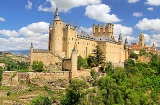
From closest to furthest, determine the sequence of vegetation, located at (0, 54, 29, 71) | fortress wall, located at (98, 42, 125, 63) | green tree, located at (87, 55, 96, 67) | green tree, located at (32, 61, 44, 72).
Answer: green tree, located at (32, 61, 44, 72), green tree, located at (87, 55, 96, 67), vegetation, located at (0, 54, 29, 71), fortress wall, located at (98, 42, 125, 63)

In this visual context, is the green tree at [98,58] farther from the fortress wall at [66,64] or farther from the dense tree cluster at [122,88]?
the fortress wall at [66,64]

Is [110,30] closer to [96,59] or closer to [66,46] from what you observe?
[96,59]

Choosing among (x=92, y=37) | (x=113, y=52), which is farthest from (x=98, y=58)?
(x=113, y=52)

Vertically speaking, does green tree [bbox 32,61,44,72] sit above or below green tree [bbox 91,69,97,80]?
above

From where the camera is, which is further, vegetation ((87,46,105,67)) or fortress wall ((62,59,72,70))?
vegetation ((87,46,105,67))

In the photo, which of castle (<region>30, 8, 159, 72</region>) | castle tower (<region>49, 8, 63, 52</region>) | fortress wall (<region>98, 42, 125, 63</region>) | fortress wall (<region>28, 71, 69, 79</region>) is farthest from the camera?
fortress wall (<region>98, 42, 125, 63</region>)

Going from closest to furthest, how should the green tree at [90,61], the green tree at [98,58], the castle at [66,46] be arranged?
1. the castle at [66,46]
2. the green tree at [90,61]
3. the green tree at [98,58]

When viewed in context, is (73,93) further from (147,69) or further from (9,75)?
(147,69)

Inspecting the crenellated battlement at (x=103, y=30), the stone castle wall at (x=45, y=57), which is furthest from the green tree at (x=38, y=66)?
the crenellated battlement at (x=103, y=30)

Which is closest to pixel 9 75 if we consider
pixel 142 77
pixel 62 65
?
pixel 62 65

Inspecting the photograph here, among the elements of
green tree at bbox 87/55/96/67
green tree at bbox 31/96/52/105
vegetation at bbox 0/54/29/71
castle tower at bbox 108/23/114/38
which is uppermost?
castle tower at bbox 108/23/114/38

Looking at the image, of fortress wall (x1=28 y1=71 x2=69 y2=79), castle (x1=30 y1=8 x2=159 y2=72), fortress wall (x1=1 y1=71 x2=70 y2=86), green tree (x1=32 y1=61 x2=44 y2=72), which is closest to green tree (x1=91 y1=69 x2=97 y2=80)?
castle (x1=30 y1=8 x2=159 y2=72)

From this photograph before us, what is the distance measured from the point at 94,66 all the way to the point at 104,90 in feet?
52.0

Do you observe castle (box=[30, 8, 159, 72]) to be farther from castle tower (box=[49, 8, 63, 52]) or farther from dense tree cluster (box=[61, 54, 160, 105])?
dense tree cluster (box=[61, 54, 160, 105])
